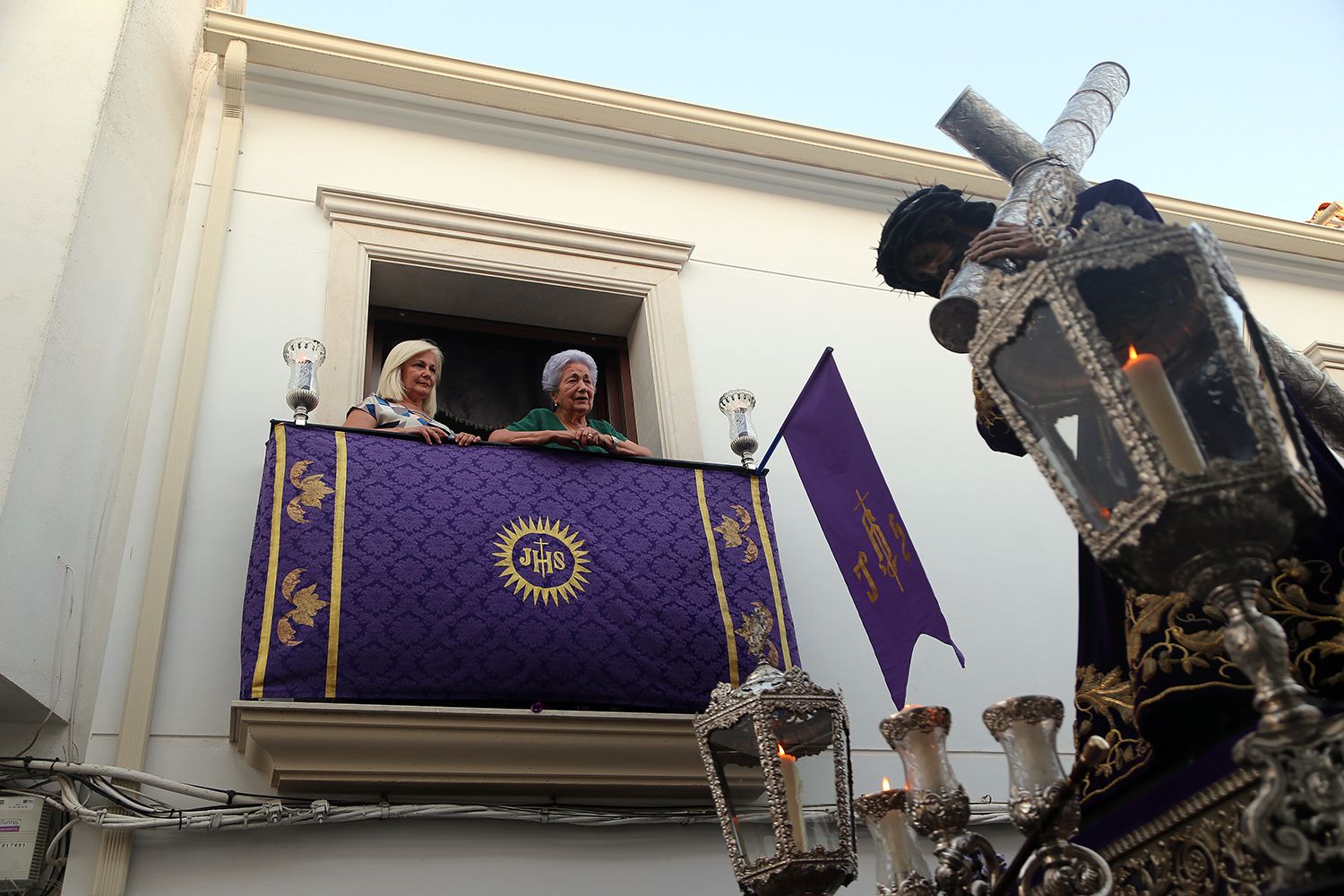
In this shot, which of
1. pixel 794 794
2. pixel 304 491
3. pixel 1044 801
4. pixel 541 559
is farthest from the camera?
pixel 541 559

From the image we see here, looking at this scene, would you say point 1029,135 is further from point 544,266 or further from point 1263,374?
point 544,266

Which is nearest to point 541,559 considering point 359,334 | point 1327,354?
point 359,334

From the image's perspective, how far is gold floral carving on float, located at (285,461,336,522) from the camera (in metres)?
3.79

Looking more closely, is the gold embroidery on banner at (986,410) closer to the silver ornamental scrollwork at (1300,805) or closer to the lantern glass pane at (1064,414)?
the lantern glass pane at (1064,414)

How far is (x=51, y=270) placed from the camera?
3744 mm

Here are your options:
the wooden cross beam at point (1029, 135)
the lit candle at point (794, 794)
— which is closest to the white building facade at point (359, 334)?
the lit candle at point (794, 794)

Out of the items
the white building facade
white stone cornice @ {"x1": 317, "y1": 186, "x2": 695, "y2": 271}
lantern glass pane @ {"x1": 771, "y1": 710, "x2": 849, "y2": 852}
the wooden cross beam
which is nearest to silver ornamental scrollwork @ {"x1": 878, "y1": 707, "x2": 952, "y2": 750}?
lantern glass pane @ {"x1": 771, "y1": 710, "x2": 849, "y2": 852}

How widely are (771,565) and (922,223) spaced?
5.78ft

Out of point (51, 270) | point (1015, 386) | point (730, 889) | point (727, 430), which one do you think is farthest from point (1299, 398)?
point (51, 270)

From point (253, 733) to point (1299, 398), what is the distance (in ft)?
8.95

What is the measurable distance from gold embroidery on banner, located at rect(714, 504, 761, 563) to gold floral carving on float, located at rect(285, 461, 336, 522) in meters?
1.32

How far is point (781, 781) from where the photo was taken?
8.50ft

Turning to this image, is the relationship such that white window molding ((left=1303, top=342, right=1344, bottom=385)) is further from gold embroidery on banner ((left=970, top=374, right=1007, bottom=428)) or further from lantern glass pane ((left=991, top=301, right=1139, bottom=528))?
lantern glass pane ((left=991, top=301, right=1139, bottom=528))

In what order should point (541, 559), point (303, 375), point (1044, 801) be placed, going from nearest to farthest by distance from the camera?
point (1044, 801)
point (541, 559)
point (303, 375)
